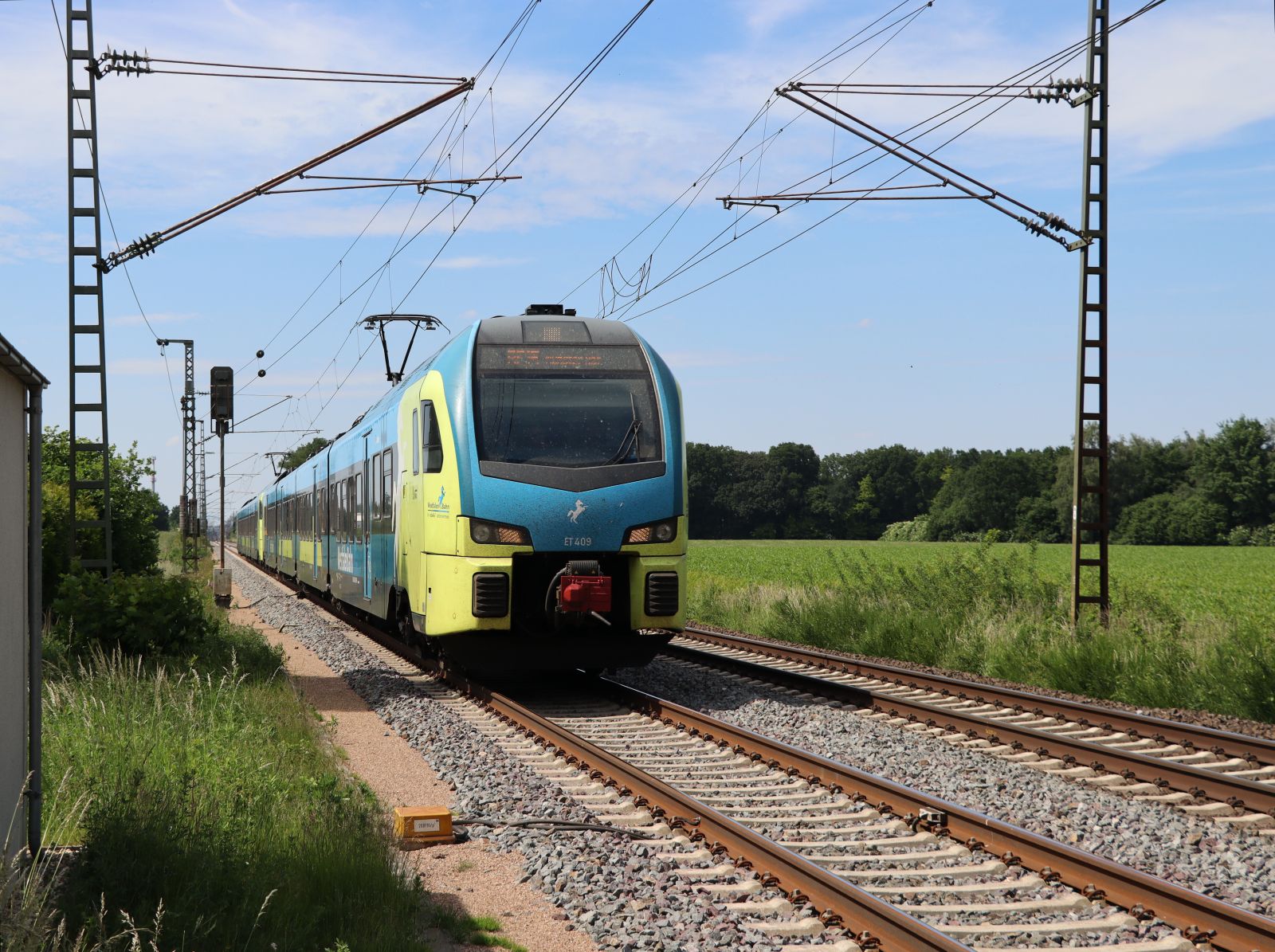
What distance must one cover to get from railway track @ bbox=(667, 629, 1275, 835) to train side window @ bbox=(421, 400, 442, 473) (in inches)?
170

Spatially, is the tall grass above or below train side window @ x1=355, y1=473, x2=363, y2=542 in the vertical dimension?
below

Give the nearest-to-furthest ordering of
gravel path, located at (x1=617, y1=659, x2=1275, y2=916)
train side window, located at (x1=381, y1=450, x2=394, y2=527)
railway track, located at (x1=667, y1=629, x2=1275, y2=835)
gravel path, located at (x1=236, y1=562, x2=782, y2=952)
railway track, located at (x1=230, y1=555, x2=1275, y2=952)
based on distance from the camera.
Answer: railway track, located at (x1=230, y1=555, x2=1275, y2=952) → gravel path, located at (x1=236, y1=562, x2=782, y2=952) → gravel path, located at (x1=617, y1=659, x2=1275, y2=916) → railway track, located at (x1=667, y1=629, x2=1275, y2=835) → train side window, located at (x1=381, y1=450, x2=394, y2=527)

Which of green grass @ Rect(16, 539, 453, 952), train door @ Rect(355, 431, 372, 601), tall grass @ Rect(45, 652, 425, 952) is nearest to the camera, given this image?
green grass @ Rect(16, 539, 453, 952)

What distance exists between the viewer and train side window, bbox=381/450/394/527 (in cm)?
1478

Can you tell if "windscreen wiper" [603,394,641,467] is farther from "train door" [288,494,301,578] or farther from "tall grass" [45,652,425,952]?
"train door" [288,494,301,578]

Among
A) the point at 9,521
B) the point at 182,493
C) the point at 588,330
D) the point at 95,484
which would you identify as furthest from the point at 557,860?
the point at 182,493

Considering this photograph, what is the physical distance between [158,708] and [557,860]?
3.74m

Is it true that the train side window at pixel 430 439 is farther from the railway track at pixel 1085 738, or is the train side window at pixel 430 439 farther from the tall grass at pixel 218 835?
the railway track at pixel 1085 738

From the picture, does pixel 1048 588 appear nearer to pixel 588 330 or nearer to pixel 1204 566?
pixel 588 330

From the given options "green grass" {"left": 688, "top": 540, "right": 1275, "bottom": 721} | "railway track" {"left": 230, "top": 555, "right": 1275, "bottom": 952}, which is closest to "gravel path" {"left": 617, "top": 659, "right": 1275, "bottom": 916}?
"railway track" {"left": 230, "top": 555, "right": 1275, "bottom": 952}

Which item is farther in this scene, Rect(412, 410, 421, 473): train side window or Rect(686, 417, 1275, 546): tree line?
Rect(686, 417, 1275, 546): tree line

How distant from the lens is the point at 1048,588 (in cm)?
1706

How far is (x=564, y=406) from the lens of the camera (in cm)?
1199

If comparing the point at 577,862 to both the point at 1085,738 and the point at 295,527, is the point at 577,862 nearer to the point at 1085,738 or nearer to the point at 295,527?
the point at 1085,738
